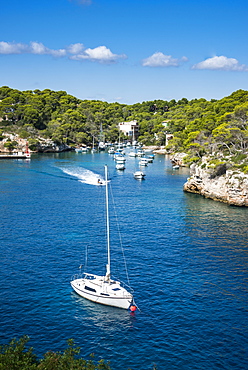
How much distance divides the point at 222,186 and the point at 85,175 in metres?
48.1

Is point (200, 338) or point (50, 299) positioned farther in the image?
point (50, 299)

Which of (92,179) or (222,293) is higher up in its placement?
(92,179)

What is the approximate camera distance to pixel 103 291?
4006 centimetres

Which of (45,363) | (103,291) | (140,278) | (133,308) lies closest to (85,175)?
(140,278)

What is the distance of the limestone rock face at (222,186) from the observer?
262 ft

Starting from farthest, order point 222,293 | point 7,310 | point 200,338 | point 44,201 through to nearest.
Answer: point 44,201
point 222,293
point 7,310
point 200,338

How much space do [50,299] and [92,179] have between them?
7410 cm

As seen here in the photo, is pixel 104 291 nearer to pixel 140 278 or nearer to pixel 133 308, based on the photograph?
pixel 133 308

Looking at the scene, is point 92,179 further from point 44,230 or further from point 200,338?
point 200,338

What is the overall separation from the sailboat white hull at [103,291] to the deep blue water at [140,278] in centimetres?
67

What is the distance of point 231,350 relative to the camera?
33.2 m

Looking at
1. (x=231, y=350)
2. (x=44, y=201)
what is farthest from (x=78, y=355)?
(x=44, y=201)

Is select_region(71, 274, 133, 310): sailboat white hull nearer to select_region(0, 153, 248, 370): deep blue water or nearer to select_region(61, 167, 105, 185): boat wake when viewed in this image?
select_region(0, 153, 248, 370): deep blue water

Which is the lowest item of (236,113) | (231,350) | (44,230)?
(231,350)
